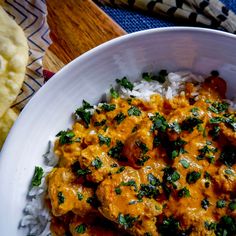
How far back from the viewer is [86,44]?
398 cm

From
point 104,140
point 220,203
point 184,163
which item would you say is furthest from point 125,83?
point 220,203

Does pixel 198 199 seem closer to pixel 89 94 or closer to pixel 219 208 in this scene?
pixel 219 208

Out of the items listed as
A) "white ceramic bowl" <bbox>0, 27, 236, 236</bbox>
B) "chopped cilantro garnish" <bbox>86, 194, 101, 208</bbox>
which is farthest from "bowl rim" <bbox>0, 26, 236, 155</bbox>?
"chopped cilantro garnish" <bbox>86, 194, 101, 208</bbox>

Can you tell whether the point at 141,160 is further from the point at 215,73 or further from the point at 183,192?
the point at 215,73

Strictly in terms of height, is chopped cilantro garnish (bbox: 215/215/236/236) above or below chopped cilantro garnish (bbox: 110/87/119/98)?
below

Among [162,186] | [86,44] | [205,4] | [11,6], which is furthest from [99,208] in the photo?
[205,4]

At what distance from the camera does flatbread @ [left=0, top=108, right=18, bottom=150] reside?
359 cm

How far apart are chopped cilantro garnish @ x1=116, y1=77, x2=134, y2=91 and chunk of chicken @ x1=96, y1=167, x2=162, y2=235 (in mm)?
792

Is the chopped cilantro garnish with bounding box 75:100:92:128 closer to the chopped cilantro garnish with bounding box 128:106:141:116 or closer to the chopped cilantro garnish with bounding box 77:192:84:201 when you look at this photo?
the chopped cilantro garnish with bounding box 128:106:141:116

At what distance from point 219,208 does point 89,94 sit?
122cm

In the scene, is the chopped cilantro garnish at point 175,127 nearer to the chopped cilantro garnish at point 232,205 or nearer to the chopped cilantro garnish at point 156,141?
the chopped cilantro garnish at point 156,141

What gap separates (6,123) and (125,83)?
0.92 metres

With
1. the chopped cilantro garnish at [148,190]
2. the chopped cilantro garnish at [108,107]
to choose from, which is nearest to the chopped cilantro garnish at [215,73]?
the chopped cilantro garnish at [108,107]

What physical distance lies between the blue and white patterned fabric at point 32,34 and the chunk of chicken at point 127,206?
1177mm
